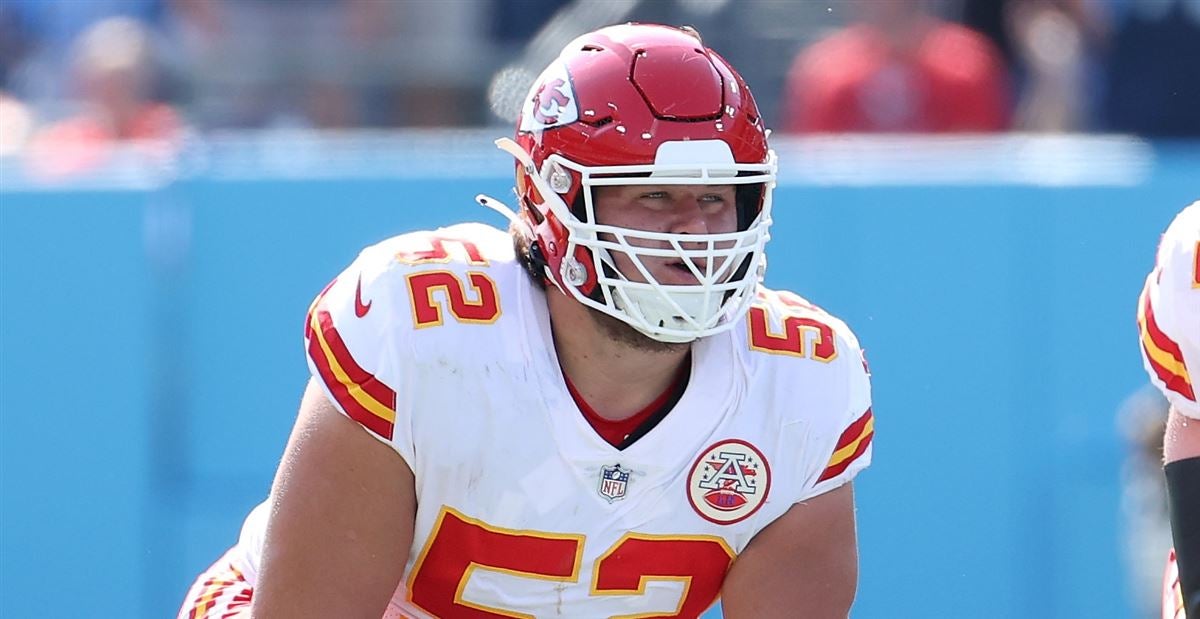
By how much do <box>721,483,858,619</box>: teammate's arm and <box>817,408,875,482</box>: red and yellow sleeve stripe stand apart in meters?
0.04

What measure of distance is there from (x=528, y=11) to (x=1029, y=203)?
158 cm

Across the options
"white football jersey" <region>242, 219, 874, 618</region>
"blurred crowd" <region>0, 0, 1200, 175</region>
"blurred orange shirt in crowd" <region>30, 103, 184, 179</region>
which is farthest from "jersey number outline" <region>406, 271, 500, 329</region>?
"blurred crowd" <region>0, 0, 1200, 175</region>

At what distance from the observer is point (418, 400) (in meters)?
2.44

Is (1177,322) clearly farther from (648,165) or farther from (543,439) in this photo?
(543,439)

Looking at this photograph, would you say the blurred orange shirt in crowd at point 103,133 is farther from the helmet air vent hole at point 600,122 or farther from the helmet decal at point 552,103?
the helmet air vent hole at point 600,122

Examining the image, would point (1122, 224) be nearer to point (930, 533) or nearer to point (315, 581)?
point (930, 533)

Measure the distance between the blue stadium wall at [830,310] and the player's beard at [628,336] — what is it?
1.78 metres

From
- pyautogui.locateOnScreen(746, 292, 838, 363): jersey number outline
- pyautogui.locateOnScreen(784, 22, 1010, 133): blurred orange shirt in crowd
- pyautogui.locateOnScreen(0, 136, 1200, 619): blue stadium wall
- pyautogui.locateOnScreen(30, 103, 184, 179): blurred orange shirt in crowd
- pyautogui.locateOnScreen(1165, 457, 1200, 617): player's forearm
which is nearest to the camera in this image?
pyautogui.locateOnScreen(1165, 457, 1200, 617): player's forearm

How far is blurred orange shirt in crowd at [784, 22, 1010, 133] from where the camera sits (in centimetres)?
485

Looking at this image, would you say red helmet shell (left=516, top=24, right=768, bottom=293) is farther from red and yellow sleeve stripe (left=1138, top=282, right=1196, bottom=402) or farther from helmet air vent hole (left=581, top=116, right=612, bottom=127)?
red and yellow sleeve stripe (left=1138, top=282, right=1196, bottom=402)

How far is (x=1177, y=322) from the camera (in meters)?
2.39

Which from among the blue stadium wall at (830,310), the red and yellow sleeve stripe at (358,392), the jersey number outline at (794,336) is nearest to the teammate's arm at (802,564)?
the jersey number outline at (794,336)

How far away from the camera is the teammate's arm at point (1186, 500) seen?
2326mm

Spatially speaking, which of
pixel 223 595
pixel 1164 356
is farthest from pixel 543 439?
pixel 1164 356
